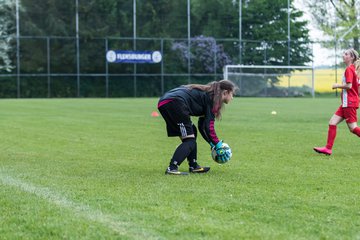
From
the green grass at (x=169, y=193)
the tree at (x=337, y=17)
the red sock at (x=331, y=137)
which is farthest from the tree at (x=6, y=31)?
the red sock at (x=331, y=137)

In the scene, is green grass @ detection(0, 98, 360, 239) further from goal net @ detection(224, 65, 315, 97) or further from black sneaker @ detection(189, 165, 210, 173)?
goal net @ detection(224, 65, 315, 97)

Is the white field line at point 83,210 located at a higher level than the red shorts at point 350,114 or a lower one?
lower

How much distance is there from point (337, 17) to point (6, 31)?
92.8 feet

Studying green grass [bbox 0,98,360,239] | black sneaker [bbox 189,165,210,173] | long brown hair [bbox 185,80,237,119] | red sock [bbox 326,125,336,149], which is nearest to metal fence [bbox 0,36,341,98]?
green grass [bbox 0,98,360,239]

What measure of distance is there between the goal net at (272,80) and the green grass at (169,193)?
3795 centimetres

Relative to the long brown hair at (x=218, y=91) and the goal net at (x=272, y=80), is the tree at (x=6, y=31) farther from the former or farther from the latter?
the long brown hair at (x=218, y=91)

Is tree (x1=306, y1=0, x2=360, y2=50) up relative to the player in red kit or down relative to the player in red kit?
up

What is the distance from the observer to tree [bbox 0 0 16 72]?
47750 millimetres

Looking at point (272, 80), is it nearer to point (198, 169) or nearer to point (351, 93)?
point (351, 93)

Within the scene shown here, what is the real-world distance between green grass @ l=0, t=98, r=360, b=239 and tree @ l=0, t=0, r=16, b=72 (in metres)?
36.7

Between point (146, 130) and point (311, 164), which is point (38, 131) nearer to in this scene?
point (146, 130)

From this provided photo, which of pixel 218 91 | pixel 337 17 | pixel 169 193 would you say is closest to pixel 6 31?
pixel 337 17

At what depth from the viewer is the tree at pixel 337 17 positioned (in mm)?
57287

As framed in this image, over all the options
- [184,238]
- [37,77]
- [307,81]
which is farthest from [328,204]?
[307,81]
